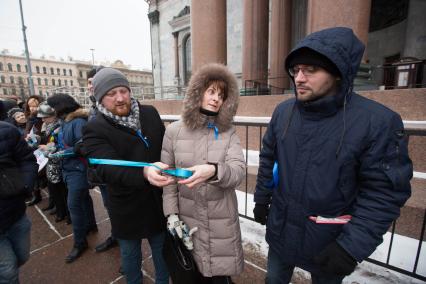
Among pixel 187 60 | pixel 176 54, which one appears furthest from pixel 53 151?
pixel 176 54

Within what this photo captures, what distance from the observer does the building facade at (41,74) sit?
6619 cm

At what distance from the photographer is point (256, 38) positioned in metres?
9.72

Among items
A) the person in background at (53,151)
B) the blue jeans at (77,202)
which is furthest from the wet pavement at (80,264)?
the person in background at (53,151)

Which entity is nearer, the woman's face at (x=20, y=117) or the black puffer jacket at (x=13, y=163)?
the black puffer jacket at (x=13, y=163)

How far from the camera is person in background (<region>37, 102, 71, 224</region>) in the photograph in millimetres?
3168

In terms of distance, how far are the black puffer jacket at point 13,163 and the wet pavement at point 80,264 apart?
1122 mm

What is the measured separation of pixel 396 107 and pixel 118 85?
190 inches

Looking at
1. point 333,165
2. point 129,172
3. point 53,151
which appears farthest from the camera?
point 53,151

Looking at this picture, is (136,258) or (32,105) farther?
(32,105)

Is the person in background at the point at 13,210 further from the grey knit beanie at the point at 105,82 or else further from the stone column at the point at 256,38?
the stone column at the point at 256,38

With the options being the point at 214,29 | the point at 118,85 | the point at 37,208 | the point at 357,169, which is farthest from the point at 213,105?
Answer: the point at 214,29

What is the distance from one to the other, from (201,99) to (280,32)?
412 inches

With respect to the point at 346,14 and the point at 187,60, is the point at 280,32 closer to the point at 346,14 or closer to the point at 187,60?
the point at 346,14

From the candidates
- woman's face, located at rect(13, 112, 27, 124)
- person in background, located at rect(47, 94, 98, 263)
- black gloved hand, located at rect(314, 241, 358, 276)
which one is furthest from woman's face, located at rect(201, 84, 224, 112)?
woman's face, located at rect(13, 112, 27, 124)
